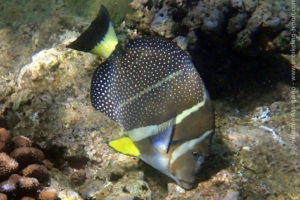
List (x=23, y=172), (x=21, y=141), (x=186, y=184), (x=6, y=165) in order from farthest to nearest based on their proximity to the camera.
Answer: (x=21, y=141) < (x=23, y=172) < (x=6, y=165) < (x=186, y=184)

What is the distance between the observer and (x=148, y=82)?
2.49 m

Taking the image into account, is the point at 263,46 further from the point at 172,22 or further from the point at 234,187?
the point at 234,187

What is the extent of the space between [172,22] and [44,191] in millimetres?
2251

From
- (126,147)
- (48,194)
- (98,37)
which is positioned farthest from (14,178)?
(98,37)

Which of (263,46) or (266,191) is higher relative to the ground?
(263,46)

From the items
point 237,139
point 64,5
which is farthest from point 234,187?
point 64,5

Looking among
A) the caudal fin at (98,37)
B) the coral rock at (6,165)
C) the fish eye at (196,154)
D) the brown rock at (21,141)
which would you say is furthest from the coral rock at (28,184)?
the fish eye at (196,154)

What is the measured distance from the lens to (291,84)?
3764mm

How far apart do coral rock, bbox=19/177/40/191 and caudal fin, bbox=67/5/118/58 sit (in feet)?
4.12

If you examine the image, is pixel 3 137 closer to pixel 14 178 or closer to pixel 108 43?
pixel 14 178

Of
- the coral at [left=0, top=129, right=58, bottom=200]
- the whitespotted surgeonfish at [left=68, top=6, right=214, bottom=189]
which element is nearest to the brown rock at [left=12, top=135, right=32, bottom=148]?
the coral at [left=0, top=129, right=58, bottom=200]

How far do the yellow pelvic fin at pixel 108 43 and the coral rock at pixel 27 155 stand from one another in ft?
4.06

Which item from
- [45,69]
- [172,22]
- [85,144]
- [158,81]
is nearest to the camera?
[158,81]

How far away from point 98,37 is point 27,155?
1390 mm
